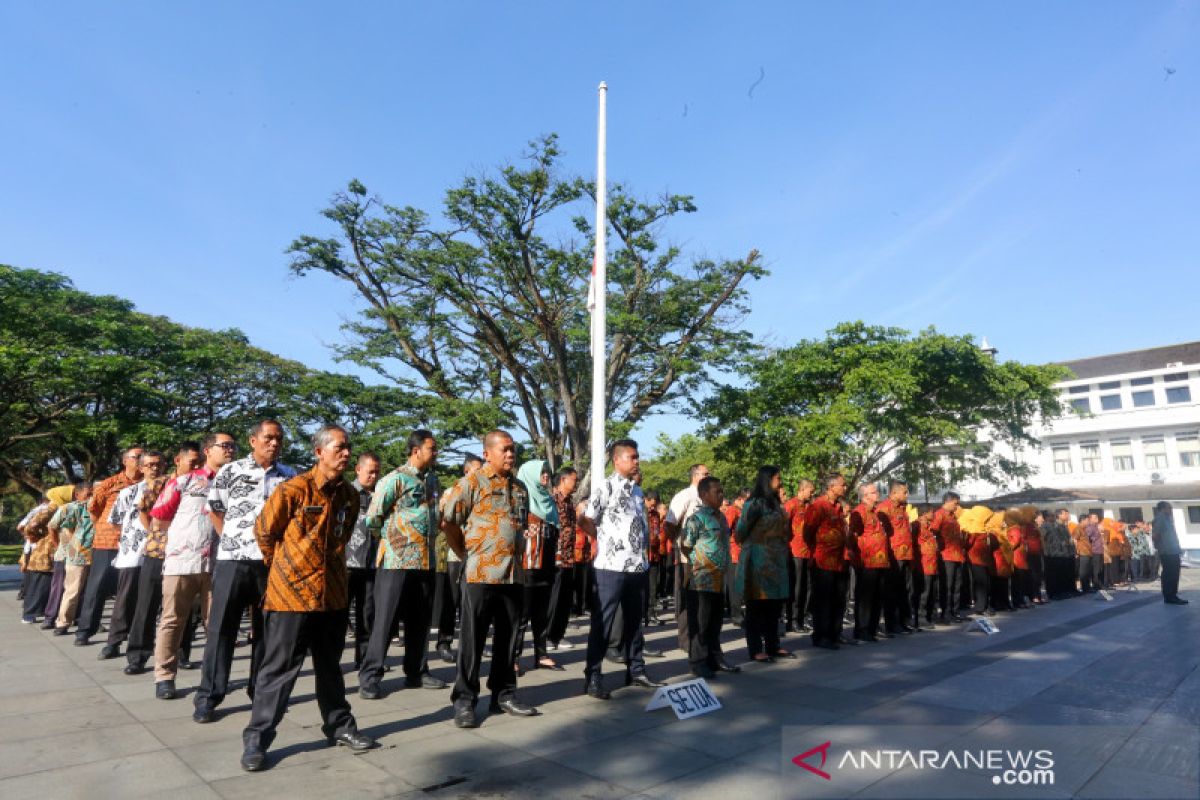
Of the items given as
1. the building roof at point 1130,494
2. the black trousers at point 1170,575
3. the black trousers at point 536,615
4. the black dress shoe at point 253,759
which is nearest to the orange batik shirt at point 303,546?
the black dress shoe at point 253,759

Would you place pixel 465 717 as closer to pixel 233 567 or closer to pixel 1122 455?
pixel 233 567

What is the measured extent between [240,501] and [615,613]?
2691 millimetres

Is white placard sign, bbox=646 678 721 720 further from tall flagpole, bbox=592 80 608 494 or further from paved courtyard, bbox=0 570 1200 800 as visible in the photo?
tall flagpole, bbox=592 80 608 494

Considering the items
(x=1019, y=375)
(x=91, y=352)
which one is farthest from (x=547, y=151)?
(x=1019, y=375)

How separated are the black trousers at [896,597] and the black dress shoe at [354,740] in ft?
20.9

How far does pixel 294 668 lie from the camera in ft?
12.0

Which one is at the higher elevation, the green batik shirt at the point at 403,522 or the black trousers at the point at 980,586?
the green batik shirt at the point at 403,522

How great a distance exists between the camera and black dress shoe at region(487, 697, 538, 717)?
14.7ft

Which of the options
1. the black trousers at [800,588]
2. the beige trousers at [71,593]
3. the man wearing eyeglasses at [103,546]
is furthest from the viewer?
the black trousers at [800,588]

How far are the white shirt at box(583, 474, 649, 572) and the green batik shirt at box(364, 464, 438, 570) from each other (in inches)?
47.6

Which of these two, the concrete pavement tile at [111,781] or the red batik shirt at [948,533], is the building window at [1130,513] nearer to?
the red batik shirt at [948,533]

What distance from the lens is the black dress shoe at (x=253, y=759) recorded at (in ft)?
11.2

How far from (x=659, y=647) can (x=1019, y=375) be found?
18028 mm

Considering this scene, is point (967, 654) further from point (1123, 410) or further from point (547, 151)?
point (1123, 410)
